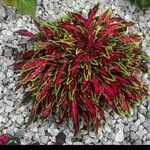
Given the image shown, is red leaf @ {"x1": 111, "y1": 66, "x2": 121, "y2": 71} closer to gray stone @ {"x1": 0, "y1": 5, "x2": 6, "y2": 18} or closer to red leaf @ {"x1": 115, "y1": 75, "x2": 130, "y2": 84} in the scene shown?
red leaf @ {"x1": 115, "y1": 75, "x2": 130, "y2": 84}

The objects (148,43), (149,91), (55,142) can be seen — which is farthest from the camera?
(148,43)

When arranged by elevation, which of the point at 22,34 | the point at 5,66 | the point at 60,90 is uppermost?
the point at 22,34

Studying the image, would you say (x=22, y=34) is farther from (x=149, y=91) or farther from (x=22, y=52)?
(x=149, y=91)

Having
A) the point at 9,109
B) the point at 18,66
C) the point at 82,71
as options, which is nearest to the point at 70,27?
the point at 82,71

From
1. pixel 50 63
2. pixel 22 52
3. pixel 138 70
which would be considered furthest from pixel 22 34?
pixel 138 70

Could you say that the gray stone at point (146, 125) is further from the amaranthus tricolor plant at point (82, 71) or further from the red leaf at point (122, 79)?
the red leaf at point (122, 79)

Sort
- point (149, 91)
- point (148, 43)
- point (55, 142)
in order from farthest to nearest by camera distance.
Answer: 1. point (148, 43)
2. point (149, 91)
3. point (55, 142)

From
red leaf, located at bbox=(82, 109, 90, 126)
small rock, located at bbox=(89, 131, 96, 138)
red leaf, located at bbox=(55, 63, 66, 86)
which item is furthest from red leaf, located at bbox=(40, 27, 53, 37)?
small rock, located at bbox=(89, 131, 96, 138)
